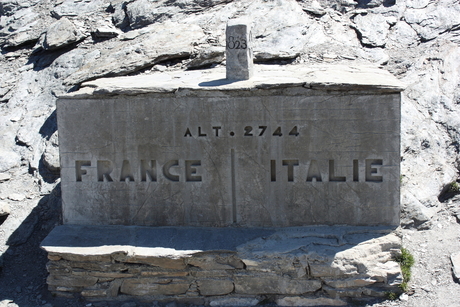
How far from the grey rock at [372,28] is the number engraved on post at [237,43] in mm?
3889

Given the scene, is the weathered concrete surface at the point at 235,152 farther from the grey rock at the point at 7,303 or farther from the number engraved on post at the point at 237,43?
the grey rock at the point at 7,303

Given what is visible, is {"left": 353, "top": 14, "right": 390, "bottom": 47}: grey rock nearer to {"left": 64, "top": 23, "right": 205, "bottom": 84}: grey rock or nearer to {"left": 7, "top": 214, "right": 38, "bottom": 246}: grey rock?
{"left": 64, "top": 23, "right": 205, "bottom": 84}: grey rock

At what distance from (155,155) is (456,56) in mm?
5253

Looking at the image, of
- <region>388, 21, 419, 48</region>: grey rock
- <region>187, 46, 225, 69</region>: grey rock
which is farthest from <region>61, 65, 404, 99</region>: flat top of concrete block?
<region>388, 21, 419, 48</region>: grey rock

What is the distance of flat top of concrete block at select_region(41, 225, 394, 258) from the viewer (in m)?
5.39

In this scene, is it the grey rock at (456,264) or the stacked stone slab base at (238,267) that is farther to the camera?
the grey rock at (456,264)

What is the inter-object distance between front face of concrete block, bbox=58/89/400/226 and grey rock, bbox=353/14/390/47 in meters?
3.94

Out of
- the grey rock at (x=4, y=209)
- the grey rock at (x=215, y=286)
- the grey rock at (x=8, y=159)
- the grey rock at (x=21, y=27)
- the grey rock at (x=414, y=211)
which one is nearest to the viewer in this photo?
the grey rock at (x=215, y=286)

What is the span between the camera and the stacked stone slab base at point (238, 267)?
530 centimetres

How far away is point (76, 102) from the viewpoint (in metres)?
5.70

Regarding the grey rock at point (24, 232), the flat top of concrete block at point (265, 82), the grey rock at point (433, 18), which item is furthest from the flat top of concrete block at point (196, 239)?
the grey rock at point (433, 18)

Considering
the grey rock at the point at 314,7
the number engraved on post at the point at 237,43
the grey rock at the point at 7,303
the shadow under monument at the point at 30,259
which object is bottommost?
the grey rock at the point at 7,303

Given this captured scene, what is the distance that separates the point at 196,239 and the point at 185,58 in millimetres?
3904

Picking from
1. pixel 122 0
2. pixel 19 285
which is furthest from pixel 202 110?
pixel 122 0
